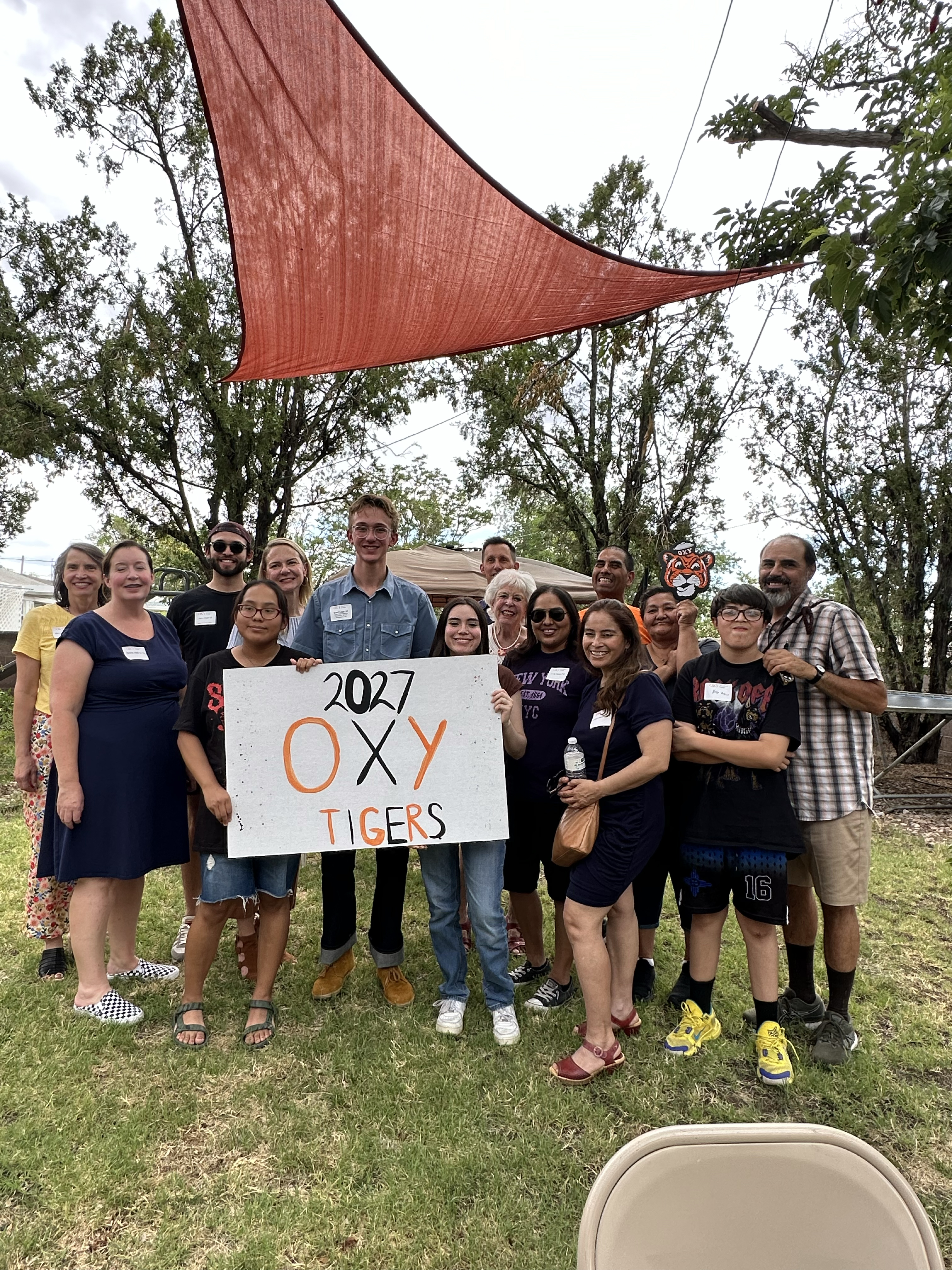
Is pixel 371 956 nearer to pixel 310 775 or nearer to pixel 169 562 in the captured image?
pixel 310 775

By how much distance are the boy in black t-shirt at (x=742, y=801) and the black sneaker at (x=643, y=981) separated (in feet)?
1.40

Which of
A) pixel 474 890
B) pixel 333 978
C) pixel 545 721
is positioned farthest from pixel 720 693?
pixel 333 978

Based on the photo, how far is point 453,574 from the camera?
9.99m

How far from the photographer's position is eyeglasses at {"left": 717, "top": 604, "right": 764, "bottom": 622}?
2.76 metres

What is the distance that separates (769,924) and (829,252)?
241 cm

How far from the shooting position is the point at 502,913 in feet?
9.56

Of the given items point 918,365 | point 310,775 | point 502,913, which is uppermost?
point 918,365

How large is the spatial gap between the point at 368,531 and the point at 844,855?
244 cm

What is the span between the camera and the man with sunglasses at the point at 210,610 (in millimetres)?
3723

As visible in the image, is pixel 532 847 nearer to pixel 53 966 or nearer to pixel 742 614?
pixel 742 614

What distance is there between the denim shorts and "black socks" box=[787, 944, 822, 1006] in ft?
7.35

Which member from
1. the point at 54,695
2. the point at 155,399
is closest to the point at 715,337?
the point at 155,399

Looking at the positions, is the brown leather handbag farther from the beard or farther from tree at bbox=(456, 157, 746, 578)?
tree at bbox=(456, 157, 746, 578)

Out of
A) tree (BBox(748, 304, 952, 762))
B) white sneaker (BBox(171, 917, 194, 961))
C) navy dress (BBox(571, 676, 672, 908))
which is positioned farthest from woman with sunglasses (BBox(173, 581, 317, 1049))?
tree (BBox(748, 304, 952, 762))
